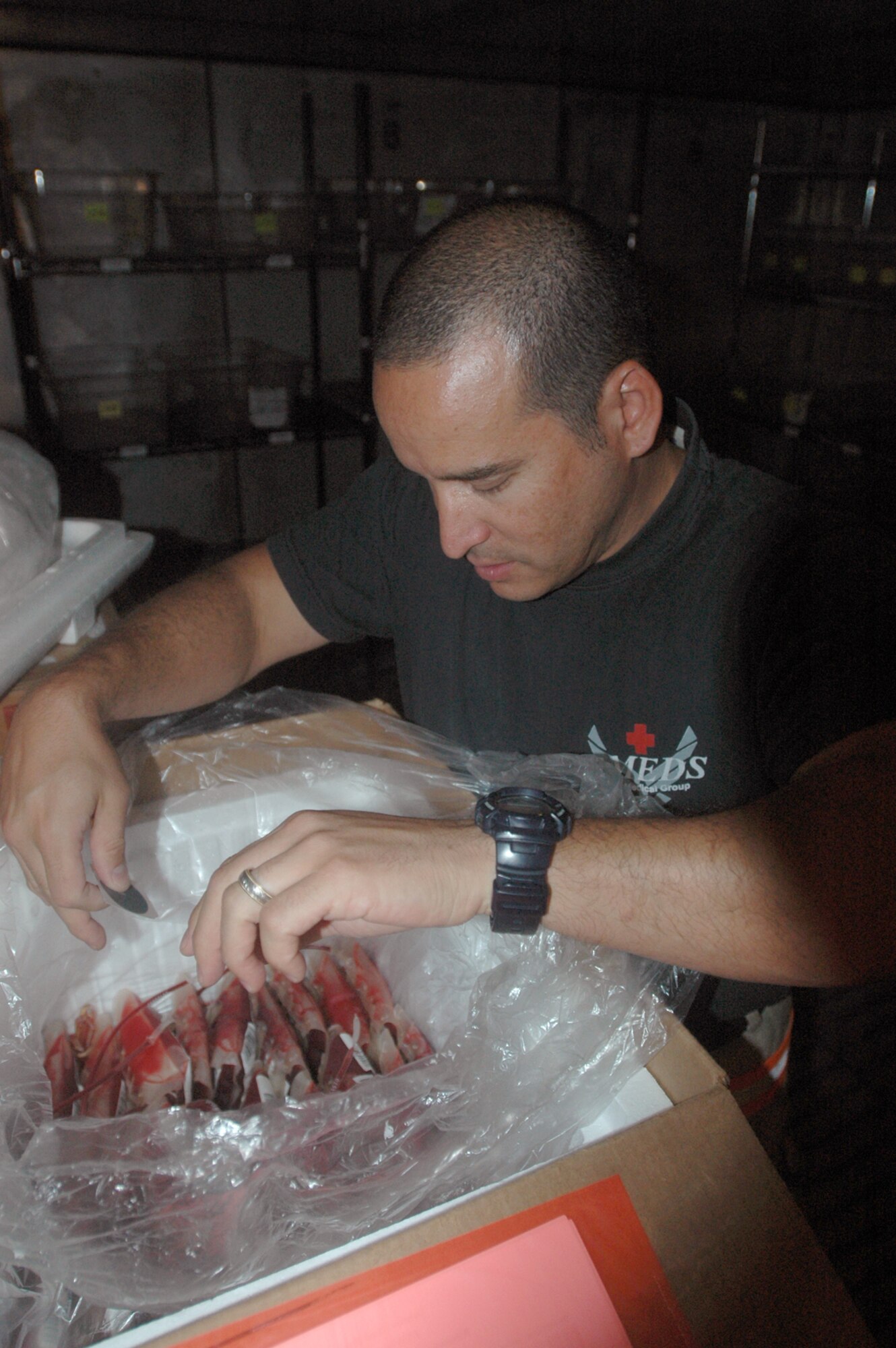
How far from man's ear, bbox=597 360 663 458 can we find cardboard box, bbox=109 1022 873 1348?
0.58m

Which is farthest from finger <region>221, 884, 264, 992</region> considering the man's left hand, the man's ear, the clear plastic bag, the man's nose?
the clear plastic bag

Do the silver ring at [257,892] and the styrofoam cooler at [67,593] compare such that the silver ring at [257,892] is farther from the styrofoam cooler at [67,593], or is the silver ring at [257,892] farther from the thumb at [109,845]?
the styrofoam cooler at [67,593]

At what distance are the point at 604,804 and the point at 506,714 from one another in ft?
1.04

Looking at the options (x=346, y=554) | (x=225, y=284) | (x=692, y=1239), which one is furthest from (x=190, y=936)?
(x=225, y=284)

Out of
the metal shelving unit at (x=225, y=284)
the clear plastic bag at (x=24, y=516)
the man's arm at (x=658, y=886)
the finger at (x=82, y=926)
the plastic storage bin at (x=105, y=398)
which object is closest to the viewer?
the man's arm at (x=658, y=886)

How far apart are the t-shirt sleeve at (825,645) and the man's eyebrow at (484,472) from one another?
11.5 inches

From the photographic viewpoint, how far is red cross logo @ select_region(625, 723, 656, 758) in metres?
0.93

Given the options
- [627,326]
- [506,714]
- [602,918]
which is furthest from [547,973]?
[627,326]

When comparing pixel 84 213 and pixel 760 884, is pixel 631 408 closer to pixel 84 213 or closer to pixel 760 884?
pixel 760 884

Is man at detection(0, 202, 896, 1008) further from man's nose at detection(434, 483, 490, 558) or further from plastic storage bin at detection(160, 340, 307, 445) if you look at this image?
plastic storage bin at detection(160, 340, 307, 445)

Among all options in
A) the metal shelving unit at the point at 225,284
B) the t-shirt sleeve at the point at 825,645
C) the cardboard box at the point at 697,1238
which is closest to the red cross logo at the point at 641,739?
the t-shirt sleeve at the point at 825,645

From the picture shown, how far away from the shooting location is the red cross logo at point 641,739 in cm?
93

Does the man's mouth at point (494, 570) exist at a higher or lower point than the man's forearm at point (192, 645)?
higher

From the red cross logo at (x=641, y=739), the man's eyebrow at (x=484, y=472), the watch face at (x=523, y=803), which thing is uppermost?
the man's eyebrow at (x=484, y=472)
